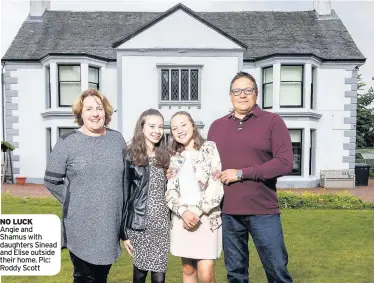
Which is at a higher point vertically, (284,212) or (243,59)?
(243,59)

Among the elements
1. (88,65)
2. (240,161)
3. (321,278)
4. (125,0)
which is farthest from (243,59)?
(240,161)

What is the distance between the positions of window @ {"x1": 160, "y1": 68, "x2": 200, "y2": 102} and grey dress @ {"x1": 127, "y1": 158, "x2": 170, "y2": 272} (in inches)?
271

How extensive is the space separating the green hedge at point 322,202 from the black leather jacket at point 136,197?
180 inches

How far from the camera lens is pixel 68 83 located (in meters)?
9.62

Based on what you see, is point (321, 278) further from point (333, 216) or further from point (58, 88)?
point (58, 88)

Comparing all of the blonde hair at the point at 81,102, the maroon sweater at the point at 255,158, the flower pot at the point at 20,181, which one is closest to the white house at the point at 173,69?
the flower pot at the point at 20,181

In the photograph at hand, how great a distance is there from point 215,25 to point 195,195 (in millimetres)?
7348

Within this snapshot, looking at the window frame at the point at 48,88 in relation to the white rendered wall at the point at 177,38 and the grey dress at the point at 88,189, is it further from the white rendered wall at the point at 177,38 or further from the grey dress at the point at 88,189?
→ the grey dress at the point at 88,189

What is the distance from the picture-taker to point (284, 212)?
599 centimetres

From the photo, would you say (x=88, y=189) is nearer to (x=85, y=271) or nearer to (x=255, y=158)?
(x=85, y=271)

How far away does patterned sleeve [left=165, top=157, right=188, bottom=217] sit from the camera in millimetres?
2269

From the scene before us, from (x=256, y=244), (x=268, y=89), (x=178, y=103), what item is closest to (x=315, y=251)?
(x=256, y=244)

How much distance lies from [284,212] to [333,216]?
Answer: 760 millimetres

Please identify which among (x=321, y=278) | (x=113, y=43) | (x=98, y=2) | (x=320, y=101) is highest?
(x=113, y=43)
